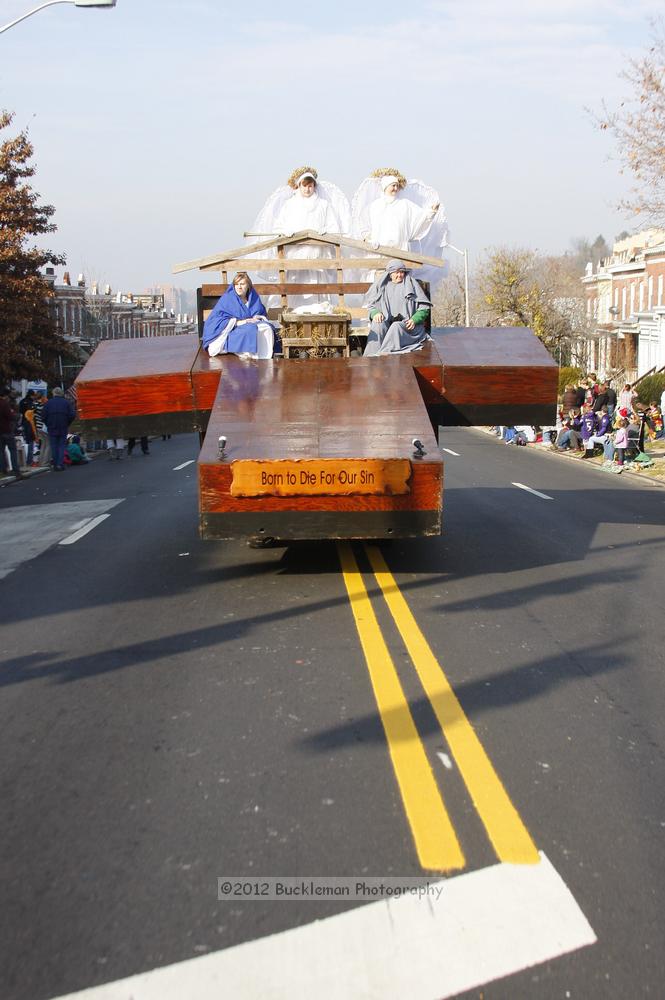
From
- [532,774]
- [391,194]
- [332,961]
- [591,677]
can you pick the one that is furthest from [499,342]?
[332,961]

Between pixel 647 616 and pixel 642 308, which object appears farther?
pixel 642 308

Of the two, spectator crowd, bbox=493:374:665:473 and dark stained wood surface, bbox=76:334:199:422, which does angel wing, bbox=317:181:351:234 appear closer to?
dark stained wood surface, bbox=76:334:199:422

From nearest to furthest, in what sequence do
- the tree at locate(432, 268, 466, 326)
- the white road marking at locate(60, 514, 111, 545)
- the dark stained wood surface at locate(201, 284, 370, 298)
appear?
1. the dark stained wood surface at locate(201, 284, 370, 298)
2. the white road marking at locate(60, 514, 111, 545)
3. the tree at locate(432, 268, 466, 326)

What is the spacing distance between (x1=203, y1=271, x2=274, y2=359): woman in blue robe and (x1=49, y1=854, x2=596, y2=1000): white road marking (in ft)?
23.7

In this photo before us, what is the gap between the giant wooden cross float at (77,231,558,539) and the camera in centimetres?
793

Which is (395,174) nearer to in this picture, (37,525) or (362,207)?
(362,207)

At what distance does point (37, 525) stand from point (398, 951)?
1119 centimetres

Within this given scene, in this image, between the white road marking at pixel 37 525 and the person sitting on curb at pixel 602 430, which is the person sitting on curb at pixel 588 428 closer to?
the person sitting on curb at pixel 602 430

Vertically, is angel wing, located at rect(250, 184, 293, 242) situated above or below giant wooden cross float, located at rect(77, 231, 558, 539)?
above

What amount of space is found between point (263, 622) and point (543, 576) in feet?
8.97

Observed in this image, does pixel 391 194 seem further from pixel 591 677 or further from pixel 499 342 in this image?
pixel 591 677

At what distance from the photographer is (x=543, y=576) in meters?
8.95

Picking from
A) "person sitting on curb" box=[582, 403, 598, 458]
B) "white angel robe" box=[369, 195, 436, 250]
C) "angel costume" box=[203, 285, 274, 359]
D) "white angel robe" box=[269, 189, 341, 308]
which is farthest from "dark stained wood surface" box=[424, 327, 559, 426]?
"person sitting on curb" box=[582, 403, 598, 458]

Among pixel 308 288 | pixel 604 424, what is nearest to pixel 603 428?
pixel 604 424
